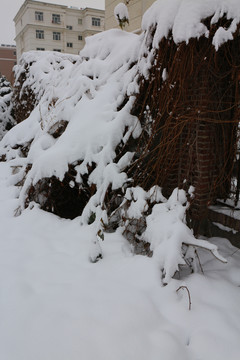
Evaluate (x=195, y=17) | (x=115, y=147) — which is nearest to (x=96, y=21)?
(x=115, y=147)

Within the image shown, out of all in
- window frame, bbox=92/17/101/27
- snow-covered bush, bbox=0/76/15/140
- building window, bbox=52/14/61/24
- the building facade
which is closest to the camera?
snow-covered bush, bbox=0/76/15/140

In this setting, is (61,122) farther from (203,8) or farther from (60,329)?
(60,329)

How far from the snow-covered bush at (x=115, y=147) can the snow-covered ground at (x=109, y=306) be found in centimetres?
24

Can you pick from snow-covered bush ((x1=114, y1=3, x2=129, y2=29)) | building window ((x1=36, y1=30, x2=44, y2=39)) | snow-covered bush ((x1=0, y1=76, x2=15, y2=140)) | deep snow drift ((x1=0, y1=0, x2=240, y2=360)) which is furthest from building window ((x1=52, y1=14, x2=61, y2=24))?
deep snow drift ((x1=0, y1=0, x2=240, y2=360))

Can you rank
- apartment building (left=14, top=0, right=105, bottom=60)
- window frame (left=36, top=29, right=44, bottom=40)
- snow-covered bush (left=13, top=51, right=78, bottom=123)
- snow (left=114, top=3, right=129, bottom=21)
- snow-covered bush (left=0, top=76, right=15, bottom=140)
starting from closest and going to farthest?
1. snow (left=114, top=3, right=129, bottom=21)
2. snow-covered bush (left=13, top=51, right=78, bottom=123)
3. snow-covered bush (left=0, top=76, right=15, bottom=140)
4. apartment building (left=14, top=0, right=105, bottom=60)
5. window frame (left=36, top=29, right=44, bottom=40)

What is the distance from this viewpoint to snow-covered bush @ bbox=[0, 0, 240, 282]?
9.16 feet

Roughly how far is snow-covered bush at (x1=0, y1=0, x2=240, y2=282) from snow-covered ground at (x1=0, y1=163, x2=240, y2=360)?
0.24 metres

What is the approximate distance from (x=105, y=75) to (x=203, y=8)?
1.87 meters

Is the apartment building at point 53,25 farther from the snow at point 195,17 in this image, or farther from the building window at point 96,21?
the snow at point 195,17

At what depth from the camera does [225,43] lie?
298 centimetres

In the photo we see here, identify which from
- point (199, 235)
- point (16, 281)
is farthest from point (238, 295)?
point (16, 281)

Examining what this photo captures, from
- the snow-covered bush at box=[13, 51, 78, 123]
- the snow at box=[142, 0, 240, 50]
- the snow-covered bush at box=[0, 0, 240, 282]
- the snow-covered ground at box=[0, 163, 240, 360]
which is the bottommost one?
the snow-covered ground at box=[0, 163, 240, 360]

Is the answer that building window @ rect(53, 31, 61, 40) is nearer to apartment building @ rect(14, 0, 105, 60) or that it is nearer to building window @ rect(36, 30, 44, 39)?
apartment building @ rect(14, 0, 105, 60)

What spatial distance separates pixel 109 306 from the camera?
2303 millimetres
